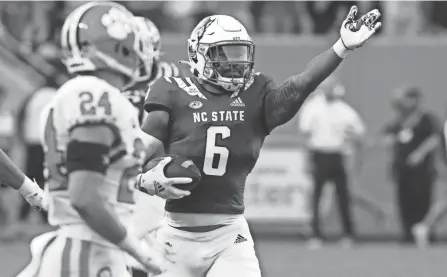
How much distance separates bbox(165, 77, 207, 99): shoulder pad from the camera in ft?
18.0

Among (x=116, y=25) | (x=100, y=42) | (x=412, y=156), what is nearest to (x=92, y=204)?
(x=100, y=42)

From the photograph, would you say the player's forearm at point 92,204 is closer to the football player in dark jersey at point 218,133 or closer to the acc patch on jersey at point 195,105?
the football player in dark jersey at point 218,133

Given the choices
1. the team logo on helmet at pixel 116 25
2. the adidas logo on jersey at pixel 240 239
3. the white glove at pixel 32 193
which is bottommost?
the adidas logo on jersey at pixel 240 239

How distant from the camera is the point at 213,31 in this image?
5.55m

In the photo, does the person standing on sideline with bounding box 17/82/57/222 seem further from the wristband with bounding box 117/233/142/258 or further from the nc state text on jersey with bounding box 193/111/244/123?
the wristband with bounding box 117/233/142/258

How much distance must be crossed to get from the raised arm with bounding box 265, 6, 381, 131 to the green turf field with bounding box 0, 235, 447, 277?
187 inches

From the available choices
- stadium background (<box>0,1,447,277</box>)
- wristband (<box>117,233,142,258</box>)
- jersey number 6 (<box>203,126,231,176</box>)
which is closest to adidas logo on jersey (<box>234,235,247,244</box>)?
jersey number 6 (<box>203,126,231,176</box>)

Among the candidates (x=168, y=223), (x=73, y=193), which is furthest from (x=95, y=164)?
(x=168, y=223)

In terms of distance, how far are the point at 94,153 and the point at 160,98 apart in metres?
1.49

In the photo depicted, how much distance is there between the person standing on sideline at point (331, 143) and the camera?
42.4 feet

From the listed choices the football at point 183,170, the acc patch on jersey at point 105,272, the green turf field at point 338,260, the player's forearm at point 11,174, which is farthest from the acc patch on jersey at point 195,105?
the green turf field at point 338,260

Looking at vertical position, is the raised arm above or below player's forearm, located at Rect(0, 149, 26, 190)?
above

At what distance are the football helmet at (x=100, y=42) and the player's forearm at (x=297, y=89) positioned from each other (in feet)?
3.57

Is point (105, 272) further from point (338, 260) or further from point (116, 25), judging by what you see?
point (338, 260)
